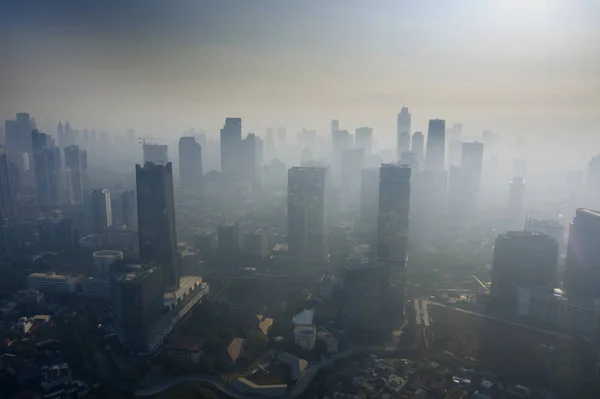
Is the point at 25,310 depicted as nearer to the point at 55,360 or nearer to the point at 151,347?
the point at 55,360

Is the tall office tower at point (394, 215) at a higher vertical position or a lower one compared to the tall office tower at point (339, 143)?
lower

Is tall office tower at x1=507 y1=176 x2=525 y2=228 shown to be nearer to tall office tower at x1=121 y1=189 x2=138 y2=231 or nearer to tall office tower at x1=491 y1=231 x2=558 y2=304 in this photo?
tall office tower at x1=491 y1=231 x2=558 y2=304

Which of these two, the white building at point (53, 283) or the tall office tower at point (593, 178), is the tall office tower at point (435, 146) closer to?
the tall office tower at point (593, 178)

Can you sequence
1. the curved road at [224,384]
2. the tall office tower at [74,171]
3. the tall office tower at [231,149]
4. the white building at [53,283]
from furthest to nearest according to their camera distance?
the tall office tower at [231,149]
the tall office tower at [74,171]
the white building at [53,283]
the curved road at [224,384]

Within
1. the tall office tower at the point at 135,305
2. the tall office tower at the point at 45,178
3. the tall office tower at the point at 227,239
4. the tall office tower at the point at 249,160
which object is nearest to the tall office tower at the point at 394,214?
the tall office tower at the point at 227,239

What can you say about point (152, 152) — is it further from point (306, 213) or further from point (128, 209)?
point (306, 213)

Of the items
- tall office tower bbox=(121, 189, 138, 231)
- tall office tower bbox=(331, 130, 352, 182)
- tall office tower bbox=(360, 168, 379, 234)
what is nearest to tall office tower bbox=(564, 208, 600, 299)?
tall office tower bbox=(360, 168, 379, 234)
